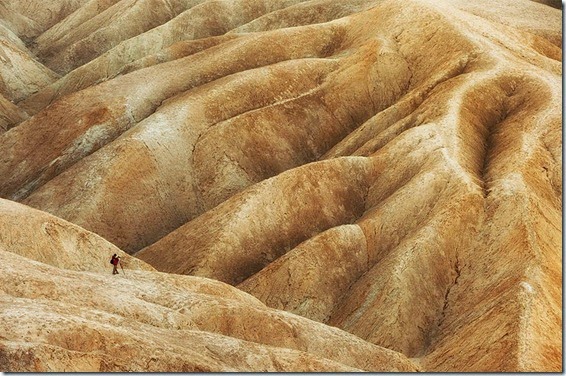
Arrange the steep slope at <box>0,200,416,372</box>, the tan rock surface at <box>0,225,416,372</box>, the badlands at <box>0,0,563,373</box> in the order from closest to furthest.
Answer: the tan rock surface at <box>0,225,416,372</box>, the steep slope at <box>0,200,416,372</box>, the badlands at <box>0,0,563,373</box>

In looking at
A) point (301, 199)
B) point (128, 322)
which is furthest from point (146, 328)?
point (301, 199)

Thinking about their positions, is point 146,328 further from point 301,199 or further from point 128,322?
point 301,199

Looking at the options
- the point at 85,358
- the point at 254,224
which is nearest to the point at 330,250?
the point at 254,224

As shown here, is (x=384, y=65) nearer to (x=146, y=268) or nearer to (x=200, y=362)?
(x=146, y=268)

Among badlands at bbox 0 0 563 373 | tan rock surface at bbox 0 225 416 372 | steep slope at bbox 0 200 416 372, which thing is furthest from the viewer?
badlands at bbox 0 0 563 373

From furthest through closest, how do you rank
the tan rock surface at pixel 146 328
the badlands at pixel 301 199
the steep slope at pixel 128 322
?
the badlands at pixel 301 199 < the steep slope at pixel 128 322 < the tan rock surface at pixel 146 328

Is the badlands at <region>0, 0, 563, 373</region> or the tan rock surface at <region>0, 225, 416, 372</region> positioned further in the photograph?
the badlands at <region>0, 0, 563, 373</region>

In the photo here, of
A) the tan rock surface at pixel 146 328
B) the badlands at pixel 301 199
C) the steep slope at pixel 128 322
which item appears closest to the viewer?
the tan rock surface at pixel 146 328

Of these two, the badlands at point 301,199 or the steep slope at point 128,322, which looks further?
the badlands at point 301,199

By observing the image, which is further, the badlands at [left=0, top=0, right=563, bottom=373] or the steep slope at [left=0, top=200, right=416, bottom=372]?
the badlands at [left=0, top=0, right=563, bottom=373]
